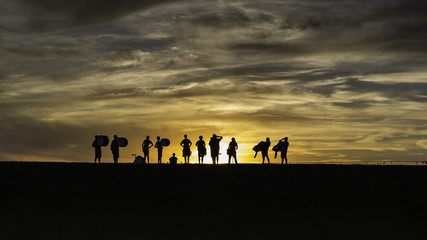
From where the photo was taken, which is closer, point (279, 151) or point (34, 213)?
point (34, 213)

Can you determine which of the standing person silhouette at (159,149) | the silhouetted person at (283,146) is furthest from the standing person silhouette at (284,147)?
the standing person silhouette at (159,149)

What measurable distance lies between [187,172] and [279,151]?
9901 mm

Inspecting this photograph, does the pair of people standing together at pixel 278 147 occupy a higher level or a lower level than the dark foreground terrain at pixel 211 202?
higher

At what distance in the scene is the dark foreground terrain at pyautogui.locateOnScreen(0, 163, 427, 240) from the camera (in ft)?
72.3

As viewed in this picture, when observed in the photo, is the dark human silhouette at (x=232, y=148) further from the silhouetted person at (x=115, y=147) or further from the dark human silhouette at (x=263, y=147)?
the silhouetted person at (x=115, y=147)

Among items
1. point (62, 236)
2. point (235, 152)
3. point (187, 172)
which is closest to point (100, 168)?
point (187, 172)

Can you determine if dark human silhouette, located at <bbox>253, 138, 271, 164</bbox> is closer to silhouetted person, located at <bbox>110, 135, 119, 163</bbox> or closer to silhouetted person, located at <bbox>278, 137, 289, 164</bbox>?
silhouetted person, located at <bbox>278, 137, 289, 164</bbox>

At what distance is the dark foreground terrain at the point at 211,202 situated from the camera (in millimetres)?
22031

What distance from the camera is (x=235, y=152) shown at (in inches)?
1549

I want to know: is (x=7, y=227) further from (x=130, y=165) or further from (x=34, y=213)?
(x=130, y=165)

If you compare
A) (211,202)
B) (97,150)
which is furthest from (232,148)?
(211,202)

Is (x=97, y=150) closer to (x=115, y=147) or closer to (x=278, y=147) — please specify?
(x=115, y=147)

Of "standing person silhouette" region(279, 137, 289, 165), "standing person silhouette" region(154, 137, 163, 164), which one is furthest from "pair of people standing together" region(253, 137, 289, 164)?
"standing person silhouette" region(154, 137, 163, 164)

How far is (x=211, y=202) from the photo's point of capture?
91.9 feet
